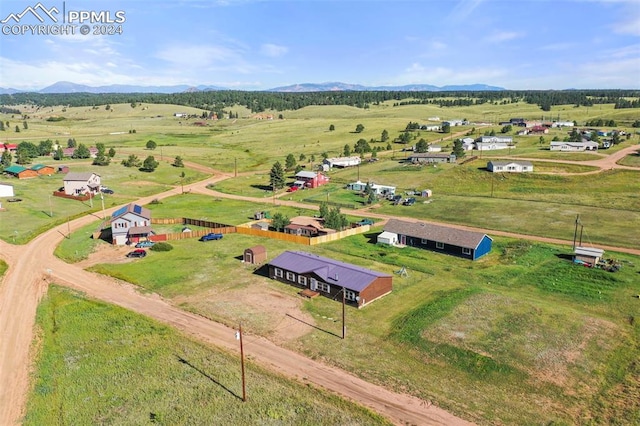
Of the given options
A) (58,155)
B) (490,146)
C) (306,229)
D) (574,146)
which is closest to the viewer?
(306,229)

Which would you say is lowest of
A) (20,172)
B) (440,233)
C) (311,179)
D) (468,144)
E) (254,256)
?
(254,256)

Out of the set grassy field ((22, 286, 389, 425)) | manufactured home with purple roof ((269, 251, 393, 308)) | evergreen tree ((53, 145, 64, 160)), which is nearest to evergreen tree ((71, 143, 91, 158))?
evergreen tree ((53, 145, 64, 160))

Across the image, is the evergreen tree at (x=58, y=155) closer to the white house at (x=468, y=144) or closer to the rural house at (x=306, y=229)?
the rural house at (x=306, y=229)

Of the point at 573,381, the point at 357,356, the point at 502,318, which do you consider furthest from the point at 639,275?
the point at 357,356

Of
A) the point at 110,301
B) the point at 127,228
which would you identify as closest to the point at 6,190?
the point at 127,228

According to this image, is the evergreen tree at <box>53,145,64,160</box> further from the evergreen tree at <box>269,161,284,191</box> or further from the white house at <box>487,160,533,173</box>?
the white house at <box>487,160,533,173</box>

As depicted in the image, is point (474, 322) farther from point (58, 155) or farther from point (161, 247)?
point (58, 155)

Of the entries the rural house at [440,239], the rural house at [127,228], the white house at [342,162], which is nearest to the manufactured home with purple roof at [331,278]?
the rural house at [440,239]

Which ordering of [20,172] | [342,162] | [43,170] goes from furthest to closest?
1. [342,162]
2. [43,170]
3. [20,172]
